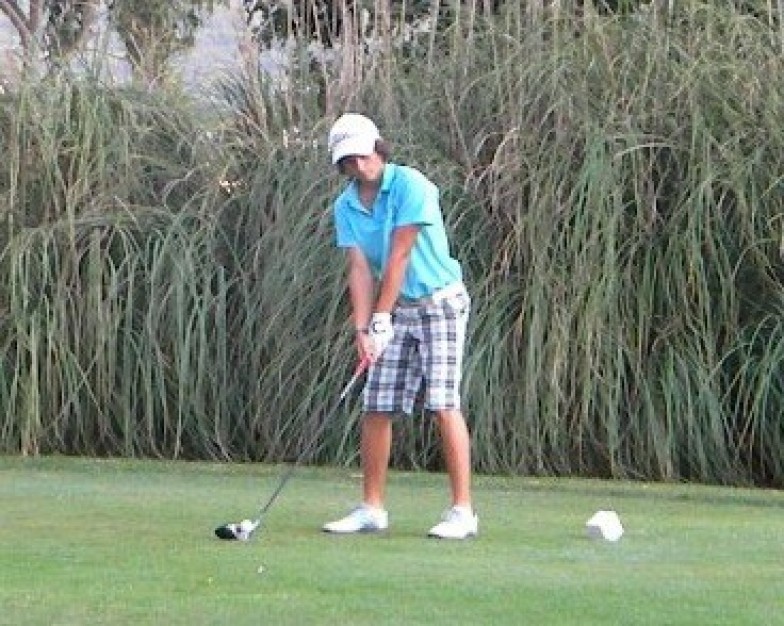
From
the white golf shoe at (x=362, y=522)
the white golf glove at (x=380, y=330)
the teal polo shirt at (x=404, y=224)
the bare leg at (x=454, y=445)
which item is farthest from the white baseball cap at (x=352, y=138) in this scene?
the white golf shoe at (x=362, y=522)

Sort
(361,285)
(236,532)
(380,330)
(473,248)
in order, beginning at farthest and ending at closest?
(473,248) → (361,285) → (380,330) → (236,532)

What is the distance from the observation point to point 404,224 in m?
9.59

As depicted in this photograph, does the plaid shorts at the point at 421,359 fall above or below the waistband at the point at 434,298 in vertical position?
below

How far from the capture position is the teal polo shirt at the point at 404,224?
962 centimetres

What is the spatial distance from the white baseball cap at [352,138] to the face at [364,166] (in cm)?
4

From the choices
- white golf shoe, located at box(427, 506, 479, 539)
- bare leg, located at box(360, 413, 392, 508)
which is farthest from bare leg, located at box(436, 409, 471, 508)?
bare leg, located at box(360, 413, 392, 508)

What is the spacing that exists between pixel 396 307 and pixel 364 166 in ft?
2.10

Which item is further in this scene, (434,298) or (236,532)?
(434,298)

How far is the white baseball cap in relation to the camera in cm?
952

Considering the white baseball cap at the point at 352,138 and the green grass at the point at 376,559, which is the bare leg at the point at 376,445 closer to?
the green grass at the point at 376,559

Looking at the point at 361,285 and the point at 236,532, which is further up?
the point at 361,285

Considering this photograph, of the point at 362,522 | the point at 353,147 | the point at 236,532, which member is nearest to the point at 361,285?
the point at 353,147

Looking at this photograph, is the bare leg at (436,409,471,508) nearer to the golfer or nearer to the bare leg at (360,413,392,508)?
the golfer

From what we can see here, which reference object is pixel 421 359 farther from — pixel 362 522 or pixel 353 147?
pixel 353 147
